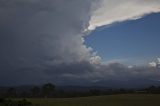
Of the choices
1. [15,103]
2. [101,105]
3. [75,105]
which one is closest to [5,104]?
[15,103]

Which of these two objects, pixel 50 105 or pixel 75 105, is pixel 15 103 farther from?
pixel 75 105

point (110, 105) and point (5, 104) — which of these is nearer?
point (110, 105)

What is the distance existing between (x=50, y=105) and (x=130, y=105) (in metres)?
27.7

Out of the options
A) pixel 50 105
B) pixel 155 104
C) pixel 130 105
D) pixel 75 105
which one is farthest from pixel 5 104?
pixel 155 104

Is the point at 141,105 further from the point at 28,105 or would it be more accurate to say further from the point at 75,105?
the point at 28,105

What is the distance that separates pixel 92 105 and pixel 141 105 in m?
16.5

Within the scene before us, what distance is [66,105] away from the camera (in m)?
112

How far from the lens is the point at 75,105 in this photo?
110 m

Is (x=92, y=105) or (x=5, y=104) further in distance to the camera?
(x=5, y=104)

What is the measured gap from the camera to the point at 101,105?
108 metres

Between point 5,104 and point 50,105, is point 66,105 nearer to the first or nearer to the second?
point 50,105

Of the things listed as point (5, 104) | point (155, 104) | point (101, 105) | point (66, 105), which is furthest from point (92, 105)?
point (5, 104)

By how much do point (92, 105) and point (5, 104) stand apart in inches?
1298

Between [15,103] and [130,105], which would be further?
[15,103]
